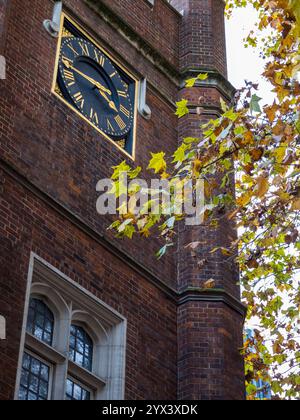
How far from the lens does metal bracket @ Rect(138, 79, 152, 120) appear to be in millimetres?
17266

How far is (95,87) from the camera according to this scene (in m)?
16.5

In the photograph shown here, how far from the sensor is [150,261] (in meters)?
15.6

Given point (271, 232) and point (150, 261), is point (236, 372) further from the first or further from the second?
point (271, 232)

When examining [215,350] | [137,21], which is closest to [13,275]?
[215,350]

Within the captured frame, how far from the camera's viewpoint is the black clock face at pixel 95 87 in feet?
52.5

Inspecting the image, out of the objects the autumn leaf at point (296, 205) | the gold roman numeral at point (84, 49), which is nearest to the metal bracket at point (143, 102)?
the gold roman numeral at point (84, 49)

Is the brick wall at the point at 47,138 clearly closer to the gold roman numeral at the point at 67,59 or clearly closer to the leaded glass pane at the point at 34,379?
the gold roman numeral at the point at 67,59

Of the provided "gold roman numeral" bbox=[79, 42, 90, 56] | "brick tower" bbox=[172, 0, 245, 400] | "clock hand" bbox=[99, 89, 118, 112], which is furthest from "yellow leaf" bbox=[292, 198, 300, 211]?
"gold roman numeral" bbox=[79, 42, 90, 56]

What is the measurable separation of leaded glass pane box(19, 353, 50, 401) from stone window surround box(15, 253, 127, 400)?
0.32 ft

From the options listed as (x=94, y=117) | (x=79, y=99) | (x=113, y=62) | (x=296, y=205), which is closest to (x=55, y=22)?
(x=79, y=99)

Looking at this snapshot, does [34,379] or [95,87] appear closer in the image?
[34,379]

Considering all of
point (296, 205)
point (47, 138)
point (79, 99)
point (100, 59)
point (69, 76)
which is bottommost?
point (296, 205)

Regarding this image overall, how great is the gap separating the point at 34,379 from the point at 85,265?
1.87m

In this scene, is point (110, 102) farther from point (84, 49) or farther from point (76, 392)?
point (76, 392)
